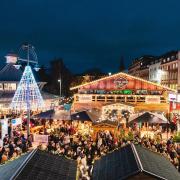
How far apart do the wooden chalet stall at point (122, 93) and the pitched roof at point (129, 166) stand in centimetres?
2451

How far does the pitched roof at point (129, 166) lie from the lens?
464 centimetres

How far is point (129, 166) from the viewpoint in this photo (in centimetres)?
484

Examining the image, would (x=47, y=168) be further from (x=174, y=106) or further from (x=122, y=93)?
(x=174, y=106)

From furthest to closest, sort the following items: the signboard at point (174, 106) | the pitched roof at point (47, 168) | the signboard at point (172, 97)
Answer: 1. the signboard at point (174, 106)
2. the signboard at point (172, 97)
3. the pitched roof at point (47, 168)

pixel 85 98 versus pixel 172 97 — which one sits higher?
pixel 172 97

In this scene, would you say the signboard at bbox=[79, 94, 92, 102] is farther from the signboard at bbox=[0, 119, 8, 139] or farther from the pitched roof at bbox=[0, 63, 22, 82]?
the pitched roof at bbox=[0, 63, 22, 82]

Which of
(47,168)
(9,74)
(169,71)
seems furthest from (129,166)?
(169,71)

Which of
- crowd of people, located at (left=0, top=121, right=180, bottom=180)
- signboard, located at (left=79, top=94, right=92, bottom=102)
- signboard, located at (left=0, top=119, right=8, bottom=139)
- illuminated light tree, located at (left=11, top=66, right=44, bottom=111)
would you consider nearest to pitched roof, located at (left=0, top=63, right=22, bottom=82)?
illuminated light tree, located at (left=11, top=66, right=44, bottom=111)

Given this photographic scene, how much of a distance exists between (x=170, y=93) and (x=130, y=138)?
38.5 feet

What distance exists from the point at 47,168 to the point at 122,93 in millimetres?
25821

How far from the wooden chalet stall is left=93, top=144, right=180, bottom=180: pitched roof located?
24.5 m

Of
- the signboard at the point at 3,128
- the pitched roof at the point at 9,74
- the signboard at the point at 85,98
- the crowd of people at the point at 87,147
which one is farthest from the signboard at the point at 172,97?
the pitched roof at the point at 9,74

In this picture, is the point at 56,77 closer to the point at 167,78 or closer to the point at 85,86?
the point at 167,78

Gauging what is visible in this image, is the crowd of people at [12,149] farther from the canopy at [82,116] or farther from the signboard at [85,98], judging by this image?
the signboard at [85,98]
